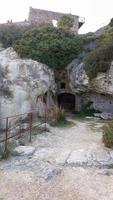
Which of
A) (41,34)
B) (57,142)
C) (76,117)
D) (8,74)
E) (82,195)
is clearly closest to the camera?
(82,195)

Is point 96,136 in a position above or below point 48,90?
below

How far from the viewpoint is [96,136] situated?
43.4 feet

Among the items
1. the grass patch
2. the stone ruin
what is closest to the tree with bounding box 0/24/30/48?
the grass patch

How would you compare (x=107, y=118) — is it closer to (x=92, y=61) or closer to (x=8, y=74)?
(x=92, y=61)

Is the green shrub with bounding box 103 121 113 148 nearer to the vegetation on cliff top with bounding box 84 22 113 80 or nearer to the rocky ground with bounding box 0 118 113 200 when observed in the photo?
the rocky ground with bounding box 0 118 113 200

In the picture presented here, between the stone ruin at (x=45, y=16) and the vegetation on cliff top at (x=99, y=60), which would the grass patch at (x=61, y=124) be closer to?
the vegetation on cliff top at (x=99, y=60)

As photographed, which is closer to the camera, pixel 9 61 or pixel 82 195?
pixel 82 195

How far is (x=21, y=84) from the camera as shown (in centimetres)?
1712

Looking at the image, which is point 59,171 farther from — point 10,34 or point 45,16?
point 45,16

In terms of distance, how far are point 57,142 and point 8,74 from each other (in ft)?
21.8

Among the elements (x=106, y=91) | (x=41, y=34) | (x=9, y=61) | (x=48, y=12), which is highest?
(x=48, y=12)

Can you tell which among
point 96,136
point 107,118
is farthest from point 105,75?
point 96,136

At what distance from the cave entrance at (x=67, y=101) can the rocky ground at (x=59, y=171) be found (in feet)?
29.2

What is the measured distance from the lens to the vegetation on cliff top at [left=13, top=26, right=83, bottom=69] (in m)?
19.7
